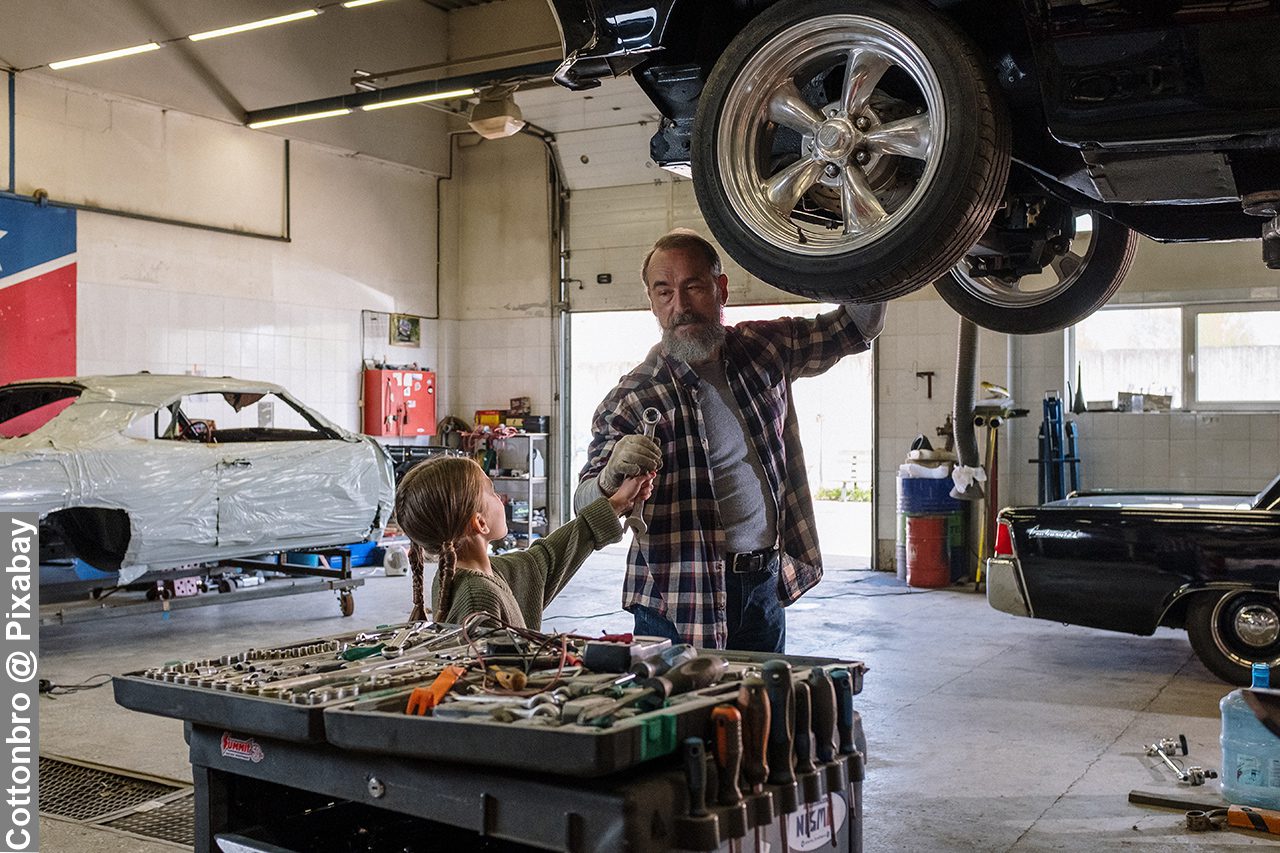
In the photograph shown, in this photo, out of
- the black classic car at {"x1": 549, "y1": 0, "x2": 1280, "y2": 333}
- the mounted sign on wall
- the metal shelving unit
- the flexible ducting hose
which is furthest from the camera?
the mounted sign on wall

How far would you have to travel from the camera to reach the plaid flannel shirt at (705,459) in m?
2.57

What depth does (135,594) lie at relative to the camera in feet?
25.5

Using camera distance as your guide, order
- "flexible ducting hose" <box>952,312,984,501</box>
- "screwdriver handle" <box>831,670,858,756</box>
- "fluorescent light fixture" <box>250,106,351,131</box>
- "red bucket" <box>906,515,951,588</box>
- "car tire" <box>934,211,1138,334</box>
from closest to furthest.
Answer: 1. "screwdriver handle" <box>831,670,858,756</box>
2. "car tire" <box>934,211,1138,334</box>
3. "flexible ducting hose" <box>952,312,984,501</box>
4. "red bucket" <box>906,515,951,588</box>
5. "fluorescent light fixture" <box>250,106,351,131</box>

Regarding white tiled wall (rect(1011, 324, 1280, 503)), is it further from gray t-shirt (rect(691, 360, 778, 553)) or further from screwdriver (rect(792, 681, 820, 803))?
screwdriver (rect(792, 681, 820, 803))

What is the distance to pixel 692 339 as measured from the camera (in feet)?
8.84

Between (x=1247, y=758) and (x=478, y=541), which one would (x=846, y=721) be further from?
(x=1247, y=758)

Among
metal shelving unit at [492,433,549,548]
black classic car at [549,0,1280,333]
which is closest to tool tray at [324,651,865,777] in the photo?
black classic car at [549,0,1280,333]

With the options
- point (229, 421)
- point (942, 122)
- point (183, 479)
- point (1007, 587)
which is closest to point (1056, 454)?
point (1007, 587)

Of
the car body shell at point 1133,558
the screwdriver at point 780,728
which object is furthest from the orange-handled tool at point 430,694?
the car body shell at point 1133,558

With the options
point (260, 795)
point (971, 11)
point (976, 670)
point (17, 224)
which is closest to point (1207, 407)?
point (976, 670)

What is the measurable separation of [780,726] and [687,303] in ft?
4.84

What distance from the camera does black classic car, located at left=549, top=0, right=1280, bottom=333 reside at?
6.39 ft

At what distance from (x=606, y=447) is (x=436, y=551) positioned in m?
0.56
